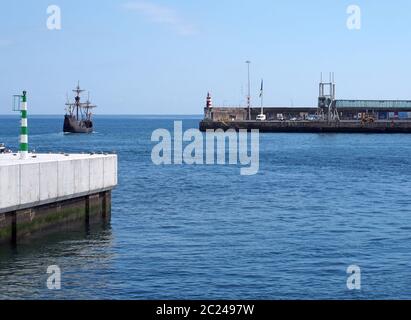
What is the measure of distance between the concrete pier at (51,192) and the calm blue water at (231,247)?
889mm

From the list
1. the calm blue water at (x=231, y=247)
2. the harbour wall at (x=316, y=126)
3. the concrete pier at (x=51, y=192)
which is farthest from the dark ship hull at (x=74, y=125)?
the concrete pier at (x=51, y=192)

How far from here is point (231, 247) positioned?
3428 cm

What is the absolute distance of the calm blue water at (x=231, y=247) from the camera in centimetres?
2691

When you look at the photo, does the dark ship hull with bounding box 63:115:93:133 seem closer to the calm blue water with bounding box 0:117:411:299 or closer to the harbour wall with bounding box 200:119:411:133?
the harbour wall with bounding box 200:119:411:133

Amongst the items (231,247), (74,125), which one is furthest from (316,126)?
(231,247)

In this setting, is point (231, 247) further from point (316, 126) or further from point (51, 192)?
point (316, 126)

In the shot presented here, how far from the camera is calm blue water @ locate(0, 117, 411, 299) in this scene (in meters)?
26.9

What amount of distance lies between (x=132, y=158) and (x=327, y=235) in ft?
202

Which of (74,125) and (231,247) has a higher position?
(74,125)

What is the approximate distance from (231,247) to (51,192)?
753 cm

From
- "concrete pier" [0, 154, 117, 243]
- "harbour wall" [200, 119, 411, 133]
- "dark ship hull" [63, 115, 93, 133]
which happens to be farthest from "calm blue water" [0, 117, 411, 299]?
"dark ship hull" [63, 115, 93, 133]

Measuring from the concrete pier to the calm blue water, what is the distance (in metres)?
0.89
